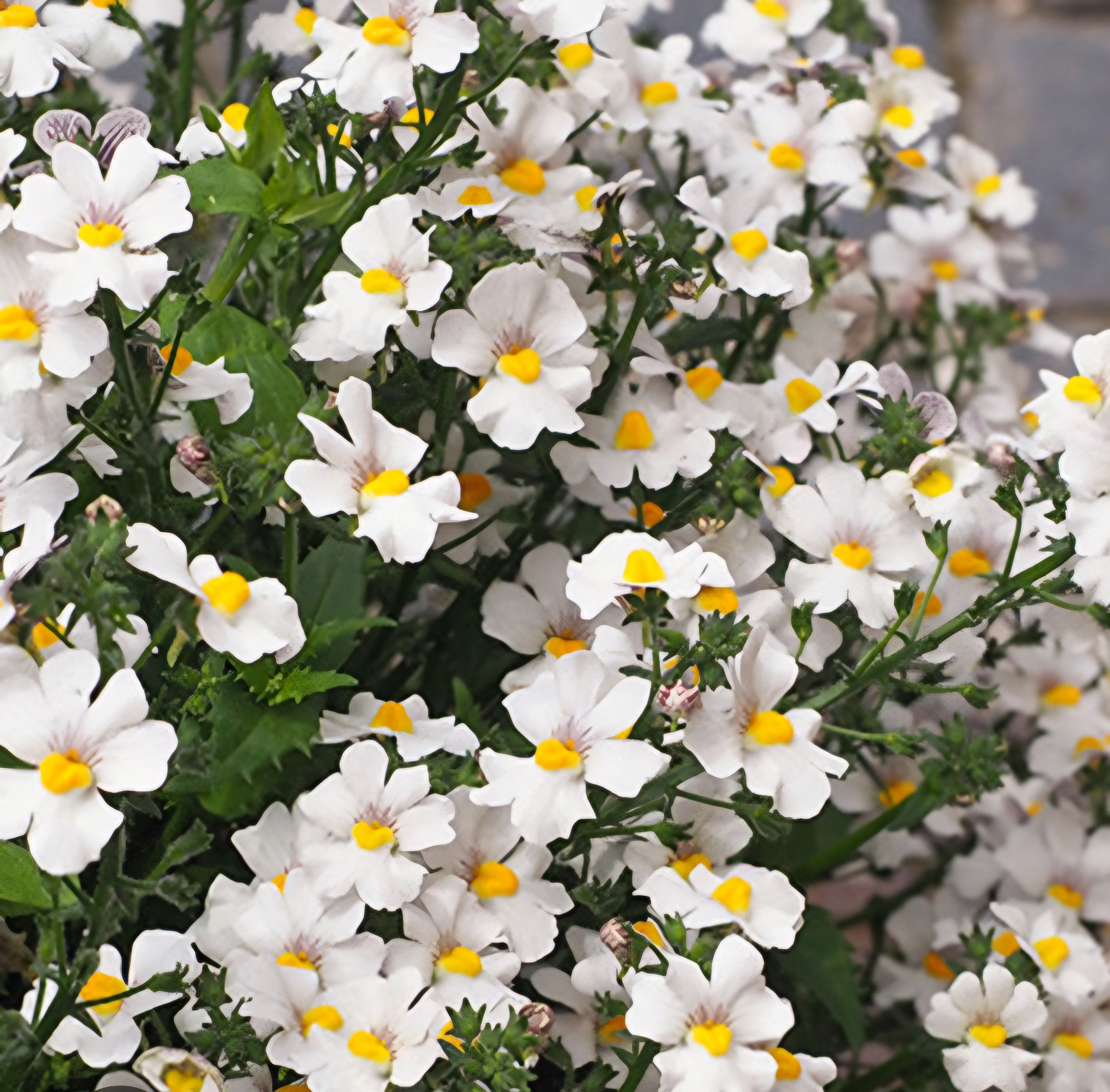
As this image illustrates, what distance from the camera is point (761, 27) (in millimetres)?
636

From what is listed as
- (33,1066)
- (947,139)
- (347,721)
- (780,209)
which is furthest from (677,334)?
(947,139)

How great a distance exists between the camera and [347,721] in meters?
0.45

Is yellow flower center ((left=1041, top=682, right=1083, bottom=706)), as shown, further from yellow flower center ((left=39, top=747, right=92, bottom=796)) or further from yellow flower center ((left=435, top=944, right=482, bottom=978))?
yellow flower center ((left=39, top=747, right=92, bottom=796))

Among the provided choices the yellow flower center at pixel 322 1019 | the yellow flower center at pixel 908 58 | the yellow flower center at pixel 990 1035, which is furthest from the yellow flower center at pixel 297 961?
the yellow flower center at pixel 908 58

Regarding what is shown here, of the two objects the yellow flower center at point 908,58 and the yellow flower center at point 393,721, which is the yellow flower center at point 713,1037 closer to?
the yellow flower center at point 393,721

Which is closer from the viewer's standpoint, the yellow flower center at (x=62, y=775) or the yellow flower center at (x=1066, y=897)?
the yellow flower center at (x=62, y=775)

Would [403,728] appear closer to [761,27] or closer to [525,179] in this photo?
[525,179]

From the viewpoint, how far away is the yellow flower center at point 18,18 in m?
0.47

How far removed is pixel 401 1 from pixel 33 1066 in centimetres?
32

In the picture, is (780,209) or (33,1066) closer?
(33,1066)

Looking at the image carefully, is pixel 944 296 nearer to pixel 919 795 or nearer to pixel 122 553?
pixel 919 795

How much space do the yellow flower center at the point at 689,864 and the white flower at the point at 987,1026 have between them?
0.33 feet

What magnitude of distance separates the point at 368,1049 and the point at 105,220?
0.23m

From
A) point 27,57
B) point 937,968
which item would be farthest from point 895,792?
point 27,57
